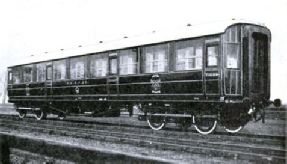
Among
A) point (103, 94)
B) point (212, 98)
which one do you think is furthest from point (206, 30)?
point (103, 94)

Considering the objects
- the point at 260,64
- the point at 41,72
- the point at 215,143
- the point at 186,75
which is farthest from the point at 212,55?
the point at 41,72

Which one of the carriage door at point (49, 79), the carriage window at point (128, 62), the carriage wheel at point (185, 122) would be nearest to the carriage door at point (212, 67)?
the carriage wheel at point (185, 122)

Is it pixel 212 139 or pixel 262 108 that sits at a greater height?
pixel 262 108

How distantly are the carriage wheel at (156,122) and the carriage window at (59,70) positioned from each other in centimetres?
586

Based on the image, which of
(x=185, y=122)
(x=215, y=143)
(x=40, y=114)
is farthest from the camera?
(x=40, y=114)

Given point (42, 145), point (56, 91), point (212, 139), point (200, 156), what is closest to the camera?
point (42, 145)

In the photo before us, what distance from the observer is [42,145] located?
18.9ft

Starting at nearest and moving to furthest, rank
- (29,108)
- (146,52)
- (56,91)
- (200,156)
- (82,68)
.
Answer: (200,156), (146,52), (82,68), (56,91), (29,108)

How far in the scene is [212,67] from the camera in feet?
Answer: 35.3

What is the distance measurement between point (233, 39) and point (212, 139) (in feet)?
9.82

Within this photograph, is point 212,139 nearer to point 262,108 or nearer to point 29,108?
point 262,108

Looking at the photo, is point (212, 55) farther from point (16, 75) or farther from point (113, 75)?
point (16, 75)

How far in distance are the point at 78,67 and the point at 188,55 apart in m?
6.43

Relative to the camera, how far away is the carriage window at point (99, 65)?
14.7 m
